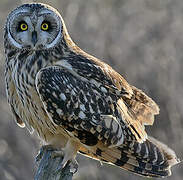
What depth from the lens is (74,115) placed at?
7098mm

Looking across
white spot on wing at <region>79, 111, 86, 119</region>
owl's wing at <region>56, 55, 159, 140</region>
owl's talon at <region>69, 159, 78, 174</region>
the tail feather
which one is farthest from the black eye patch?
owl's talon at <region>69, 159, 78, 174</region>

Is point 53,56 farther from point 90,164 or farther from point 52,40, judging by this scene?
point 90,164

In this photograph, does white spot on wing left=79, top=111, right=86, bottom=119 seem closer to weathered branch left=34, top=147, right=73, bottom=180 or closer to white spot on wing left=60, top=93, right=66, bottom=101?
white spot on wing left=60, top=93, right=66, bottom=101

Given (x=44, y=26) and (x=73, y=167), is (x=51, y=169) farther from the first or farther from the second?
(x=44, y=26)

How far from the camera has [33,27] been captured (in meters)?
7.32

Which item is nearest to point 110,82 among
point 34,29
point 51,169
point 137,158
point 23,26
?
point 137,158

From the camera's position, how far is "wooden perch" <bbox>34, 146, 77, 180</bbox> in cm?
655

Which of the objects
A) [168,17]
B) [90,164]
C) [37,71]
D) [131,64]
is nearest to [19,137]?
[90,164]

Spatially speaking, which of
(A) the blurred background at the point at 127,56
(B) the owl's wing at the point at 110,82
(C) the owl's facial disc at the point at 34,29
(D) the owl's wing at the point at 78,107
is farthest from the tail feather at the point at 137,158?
(A) the blurred background at the point at 127,56

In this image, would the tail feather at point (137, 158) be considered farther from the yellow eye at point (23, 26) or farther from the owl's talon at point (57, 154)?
the yellow eye at point (23, 26)

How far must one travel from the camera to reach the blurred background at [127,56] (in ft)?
35.7

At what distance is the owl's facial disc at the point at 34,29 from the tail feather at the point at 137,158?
0.98 meters

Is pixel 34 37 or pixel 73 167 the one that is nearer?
pixel 73 167

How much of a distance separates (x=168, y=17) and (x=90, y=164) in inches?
102
